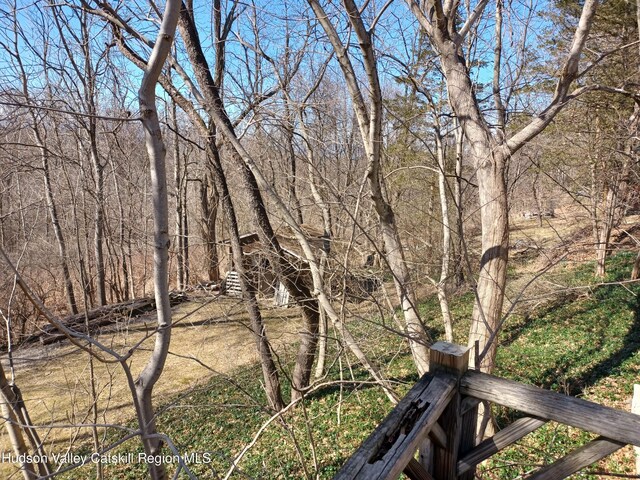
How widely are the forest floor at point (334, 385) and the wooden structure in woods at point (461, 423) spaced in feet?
7.10

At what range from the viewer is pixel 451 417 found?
1.52 metres

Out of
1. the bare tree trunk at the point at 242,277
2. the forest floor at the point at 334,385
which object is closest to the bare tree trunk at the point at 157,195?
the forest floor at the point at 334,385

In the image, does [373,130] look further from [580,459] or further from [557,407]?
[580,459]

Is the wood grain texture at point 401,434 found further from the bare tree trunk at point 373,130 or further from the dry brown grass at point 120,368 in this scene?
the dry brown grass at point 120,368

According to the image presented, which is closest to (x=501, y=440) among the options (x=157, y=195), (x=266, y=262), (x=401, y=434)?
(x=401, y=434)

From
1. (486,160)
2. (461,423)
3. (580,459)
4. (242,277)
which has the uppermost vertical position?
(486,160)

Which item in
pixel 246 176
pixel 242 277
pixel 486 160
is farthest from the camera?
pixel 246 176

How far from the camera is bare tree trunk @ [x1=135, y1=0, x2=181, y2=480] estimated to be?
49.1 inches

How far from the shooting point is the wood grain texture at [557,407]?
4.31ft

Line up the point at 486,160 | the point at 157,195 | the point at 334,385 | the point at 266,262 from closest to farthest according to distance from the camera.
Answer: the point at 157,195 < the point at 486,160 < the point at 334,385 < the point at 266,262

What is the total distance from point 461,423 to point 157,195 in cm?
150

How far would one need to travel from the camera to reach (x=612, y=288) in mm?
9008

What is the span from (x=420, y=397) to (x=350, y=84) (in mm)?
3142

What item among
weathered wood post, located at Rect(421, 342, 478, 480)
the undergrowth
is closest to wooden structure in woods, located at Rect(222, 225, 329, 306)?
the undergrowth
